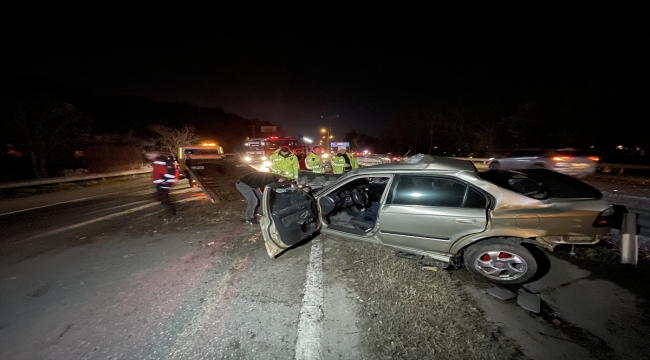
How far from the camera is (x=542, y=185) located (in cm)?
316

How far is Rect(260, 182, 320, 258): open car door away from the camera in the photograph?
3.39 meters

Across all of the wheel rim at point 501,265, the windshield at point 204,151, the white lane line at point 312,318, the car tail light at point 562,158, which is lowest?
the white lane line at point 312,318

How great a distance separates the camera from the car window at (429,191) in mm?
3077

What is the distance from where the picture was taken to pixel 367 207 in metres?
4.84

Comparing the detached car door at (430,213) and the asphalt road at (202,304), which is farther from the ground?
the detached car door at (430,213)

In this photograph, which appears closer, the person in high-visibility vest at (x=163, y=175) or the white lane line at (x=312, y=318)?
the white lane line at (x=312, y=318)

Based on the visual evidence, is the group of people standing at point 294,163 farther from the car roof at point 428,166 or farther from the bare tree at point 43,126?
the bare tree at point 43,126

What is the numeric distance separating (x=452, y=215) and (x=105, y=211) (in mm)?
8698

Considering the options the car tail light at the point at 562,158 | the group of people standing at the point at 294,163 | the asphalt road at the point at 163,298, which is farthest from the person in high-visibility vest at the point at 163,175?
the car tail light at the point at 562,158

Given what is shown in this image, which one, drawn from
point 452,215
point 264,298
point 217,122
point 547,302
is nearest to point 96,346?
point 264,298

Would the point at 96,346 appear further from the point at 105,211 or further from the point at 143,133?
the point at 143,133

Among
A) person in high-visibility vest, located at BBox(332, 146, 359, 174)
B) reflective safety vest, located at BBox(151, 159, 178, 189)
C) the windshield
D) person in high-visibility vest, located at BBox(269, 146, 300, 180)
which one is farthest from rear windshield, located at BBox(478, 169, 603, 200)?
the windshield

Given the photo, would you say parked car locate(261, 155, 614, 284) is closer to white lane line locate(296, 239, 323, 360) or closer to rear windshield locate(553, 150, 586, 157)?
white lane line locate(296, 239, 323, 360)

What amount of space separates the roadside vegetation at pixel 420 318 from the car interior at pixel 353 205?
39.3 inches
